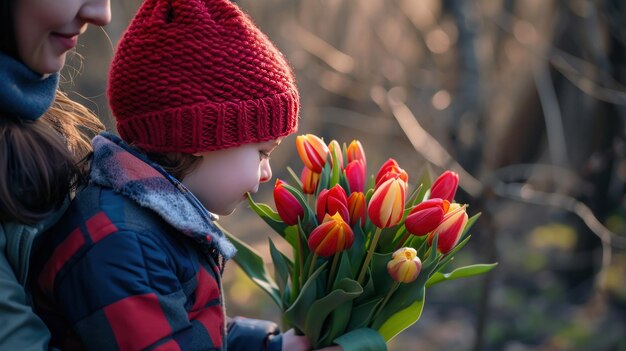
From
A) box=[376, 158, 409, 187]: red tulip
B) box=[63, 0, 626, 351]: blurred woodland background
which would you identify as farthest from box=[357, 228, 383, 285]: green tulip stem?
box=[63, 0, 626, 351]: blurred woodland background

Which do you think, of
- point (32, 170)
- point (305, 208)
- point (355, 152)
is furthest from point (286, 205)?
point (32, 170)

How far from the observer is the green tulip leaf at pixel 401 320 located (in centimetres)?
159

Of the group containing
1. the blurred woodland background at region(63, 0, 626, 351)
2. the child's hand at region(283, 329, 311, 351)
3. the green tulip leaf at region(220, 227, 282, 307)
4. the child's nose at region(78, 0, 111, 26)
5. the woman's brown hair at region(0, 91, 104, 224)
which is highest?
the child's nose at region(78, 0, 111, 26)

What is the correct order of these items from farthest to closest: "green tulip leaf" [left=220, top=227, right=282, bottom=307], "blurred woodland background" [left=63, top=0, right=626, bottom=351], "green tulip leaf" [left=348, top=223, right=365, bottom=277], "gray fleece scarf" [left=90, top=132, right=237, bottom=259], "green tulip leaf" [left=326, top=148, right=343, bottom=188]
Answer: "blurred woodland background" [left=63, top=0, right=626, bottom=351]
"green tulip leaf" [left=220, top=227, right=282, bottom=307]
"green tulip leaf" [left=326, top=148, right=343, bottom=188]
"green tulip leaf" [left=348, top=223, right=365, bottom=277]
"gray fleece scarf" [left=90, top=132, right=237, bottom=259]

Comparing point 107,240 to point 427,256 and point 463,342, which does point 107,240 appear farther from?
point 463,342

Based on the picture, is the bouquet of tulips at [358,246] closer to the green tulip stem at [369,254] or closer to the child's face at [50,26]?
the green tulip stem at [369,254]

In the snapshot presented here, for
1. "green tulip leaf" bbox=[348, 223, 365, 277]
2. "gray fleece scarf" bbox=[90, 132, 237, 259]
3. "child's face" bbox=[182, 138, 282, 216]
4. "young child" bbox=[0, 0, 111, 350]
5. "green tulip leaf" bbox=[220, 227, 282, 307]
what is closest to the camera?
"young child" bbox=[0, 0, 111, 350]

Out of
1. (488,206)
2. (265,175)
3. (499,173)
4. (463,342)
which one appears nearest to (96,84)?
(499,173)

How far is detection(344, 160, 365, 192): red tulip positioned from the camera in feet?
5.49

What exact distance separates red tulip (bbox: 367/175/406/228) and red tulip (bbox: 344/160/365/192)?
17 cm

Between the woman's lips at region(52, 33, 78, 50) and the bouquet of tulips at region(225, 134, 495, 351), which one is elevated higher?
the woman's lips at region(52, 33, 78, 50)

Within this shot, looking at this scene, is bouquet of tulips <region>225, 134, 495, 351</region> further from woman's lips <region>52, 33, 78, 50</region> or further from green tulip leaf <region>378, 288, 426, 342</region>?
woman's lips <region>52, 33, 78, 50</region>

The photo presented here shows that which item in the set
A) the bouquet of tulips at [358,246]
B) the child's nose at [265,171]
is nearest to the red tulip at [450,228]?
the bouquet of tulips at [358,246]

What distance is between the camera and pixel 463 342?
4.21 meters
